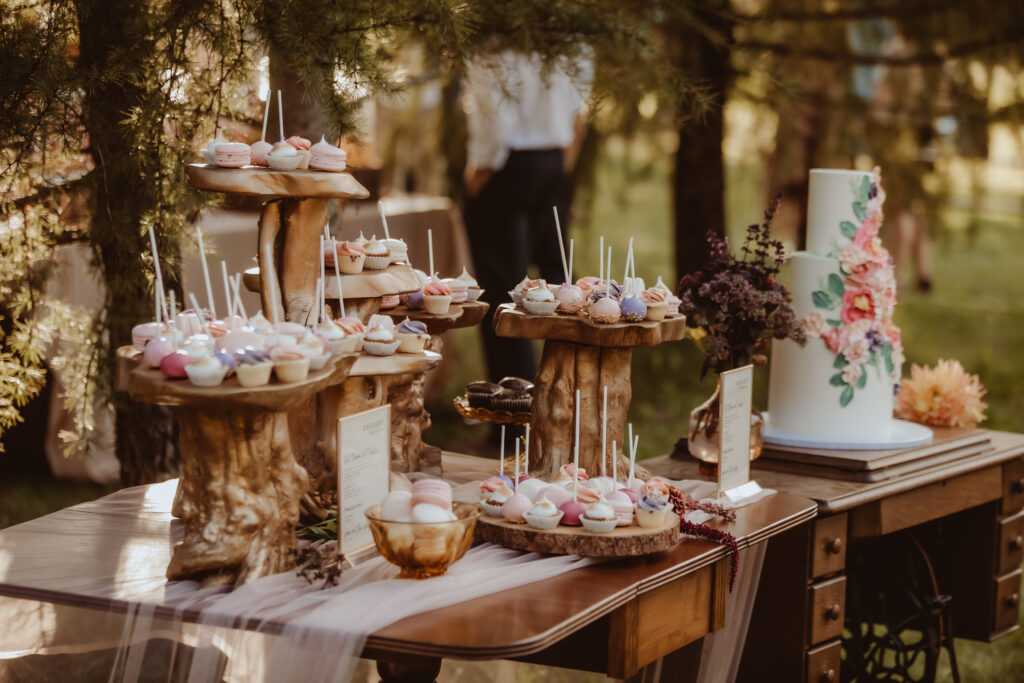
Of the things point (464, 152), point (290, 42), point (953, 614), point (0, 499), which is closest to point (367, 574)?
point (290, 42)

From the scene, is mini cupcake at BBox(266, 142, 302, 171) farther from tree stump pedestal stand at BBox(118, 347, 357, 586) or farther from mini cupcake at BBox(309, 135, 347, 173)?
tree stump pedestal stand at BBox(118, 347, 357, 586)

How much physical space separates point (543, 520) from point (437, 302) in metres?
0.61

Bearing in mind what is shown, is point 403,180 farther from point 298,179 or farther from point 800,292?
point 298,179

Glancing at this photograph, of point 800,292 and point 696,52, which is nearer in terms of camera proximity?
point 800,292

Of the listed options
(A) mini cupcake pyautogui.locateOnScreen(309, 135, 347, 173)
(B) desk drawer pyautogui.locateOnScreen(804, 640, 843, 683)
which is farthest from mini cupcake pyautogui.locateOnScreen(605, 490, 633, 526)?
(B) desk drawer pyautogui.locateOnScreen(804, 640, 843, 683)

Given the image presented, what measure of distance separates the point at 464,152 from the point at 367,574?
4102mm

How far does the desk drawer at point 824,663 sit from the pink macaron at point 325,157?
1.44 m

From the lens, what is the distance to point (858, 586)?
330 cm

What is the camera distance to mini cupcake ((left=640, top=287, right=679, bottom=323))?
2.46 metres

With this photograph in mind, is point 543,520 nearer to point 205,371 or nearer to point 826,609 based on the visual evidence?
point 205,371

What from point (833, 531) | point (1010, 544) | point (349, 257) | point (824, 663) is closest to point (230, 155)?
point (349, 257)

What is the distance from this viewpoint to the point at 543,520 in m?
2.11

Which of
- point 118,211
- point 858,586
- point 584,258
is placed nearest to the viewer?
point 118,211

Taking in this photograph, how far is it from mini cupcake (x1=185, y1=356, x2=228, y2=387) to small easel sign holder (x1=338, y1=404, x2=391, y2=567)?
20 centimetres
